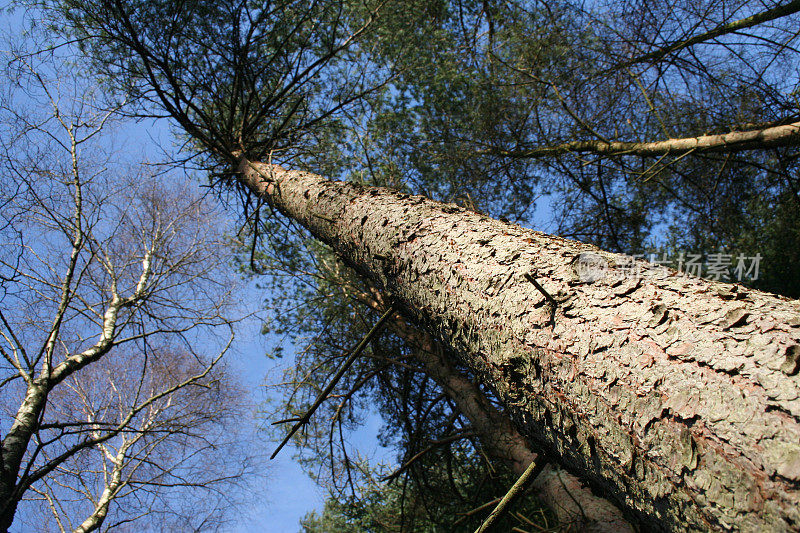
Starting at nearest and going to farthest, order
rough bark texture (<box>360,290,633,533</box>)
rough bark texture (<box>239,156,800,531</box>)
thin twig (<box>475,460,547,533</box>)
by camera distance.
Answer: rough bark texture (<box>239,156,800,531</box>), thin twig (<box>475,460,547,533</box>), rough bark texture (<box>360,290,633,533</box>)

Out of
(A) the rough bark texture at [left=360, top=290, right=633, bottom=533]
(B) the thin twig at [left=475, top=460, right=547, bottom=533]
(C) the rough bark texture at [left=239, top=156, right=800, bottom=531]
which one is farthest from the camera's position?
(A) the rough bark texture at [left=360, top=290, right=633, bottom=533]

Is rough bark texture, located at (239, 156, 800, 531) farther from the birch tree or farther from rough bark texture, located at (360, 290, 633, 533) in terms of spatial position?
rough bark texture, located at (360, 290, 633, 533)

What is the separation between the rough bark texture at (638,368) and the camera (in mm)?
542

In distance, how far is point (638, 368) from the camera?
71 centimetres

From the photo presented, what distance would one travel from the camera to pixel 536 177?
5023 mm

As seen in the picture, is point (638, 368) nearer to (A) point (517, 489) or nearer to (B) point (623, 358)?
(B) point (623, 358)

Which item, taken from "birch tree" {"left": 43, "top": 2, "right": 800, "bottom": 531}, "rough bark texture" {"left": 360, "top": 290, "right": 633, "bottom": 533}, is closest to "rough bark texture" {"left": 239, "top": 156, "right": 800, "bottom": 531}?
"birch tree" {"left": 43, "top": 2, "right": 800, "bottom": 531}

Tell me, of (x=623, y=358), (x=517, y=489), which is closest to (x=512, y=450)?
(x=517, y=489)

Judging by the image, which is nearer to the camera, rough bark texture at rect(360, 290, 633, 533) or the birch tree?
the birch tree

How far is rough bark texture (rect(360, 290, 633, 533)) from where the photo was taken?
2.02 metres

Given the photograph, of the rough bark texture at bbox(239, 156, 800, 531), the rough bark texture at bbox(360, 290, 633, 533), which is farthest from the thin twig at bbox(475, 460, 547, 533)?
the rough bark texture at bbox(360, 290, 633, 533)

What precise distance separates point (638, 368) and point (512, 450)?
2.31m

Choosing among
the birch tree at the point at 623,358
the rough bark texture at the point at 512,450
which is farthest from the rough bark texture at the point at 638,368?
the rough bark texture at the point at 512,450

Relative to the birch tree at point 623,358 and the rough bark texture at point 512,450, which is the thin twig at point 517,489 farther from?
the rough bark texture at point 512,450
